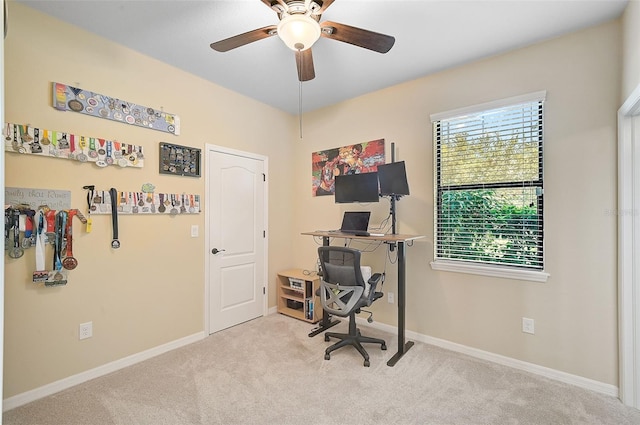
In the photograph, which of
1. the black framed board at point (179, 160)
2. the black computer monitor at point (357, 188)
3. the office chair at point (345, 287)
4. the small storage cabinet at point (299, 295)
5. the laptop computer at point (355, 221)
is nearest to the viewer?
the office chair at point (345, 287)

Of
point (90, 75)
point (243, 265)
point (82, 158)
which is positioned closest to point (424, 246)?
point (243, 265)

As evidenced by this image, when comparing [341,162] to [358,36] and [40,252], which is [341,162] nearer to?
[358,36]

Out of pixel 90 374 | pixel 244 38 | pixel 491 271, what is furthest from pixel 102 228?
pixel 491 271

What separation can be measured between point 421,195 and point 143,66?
2.95 metres

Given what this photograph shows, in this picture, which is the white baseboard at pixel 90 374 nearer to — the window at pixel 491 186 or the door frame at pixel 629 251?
the window at pixel 491 186

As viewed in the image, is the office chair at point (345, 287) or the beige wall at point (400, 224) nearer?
the beige wall at point (400, 224)

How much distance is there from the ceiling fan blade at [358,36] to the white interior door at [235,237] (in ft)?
6.29

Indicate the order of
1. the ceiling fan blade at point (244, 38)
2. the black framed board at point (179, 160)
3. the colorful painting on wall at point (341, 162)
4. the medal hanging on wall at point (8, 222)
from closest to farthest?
the ceiling fan blade at point (244, 38)
the medal hanging on wall at point (8, 222)
the black framed board at point (179, 160)
the colorful painting on wall at point (341, 162)

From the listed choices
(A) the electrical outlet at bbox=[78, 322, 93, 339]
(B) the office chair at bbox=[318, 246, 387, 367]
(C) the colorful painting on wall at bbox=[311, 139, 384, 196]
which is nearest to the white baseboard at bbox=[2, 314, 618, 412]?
(A) the electrical outlet at bbox=[78, 322, 93, 339]

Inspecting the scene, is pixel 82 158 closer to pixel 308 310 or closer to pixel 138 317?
pixel 138 317

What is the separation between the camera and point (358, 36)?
1938 mm

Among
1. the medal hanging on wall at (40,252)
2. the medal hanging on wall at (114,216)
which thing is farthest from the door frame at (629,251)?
the medal hanging on wall at (40,252)

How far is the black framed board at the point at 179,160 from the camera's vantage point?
9.58 ft

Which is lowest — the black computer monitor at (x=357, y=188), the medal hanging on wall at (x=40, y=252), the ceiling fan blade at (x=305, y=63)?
the medal hanging on wall at (x=40, y=252)
